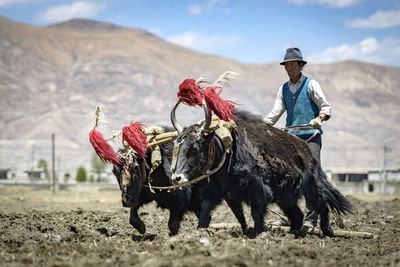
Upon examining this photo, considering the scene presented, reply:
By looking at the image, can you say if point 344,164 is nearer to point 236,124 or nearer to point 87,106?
point 87,106

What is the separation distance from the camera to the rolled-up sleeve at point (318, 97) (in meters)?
7.66

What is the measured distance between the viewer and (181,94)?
22.8ft

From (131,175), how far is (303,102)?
274 cm

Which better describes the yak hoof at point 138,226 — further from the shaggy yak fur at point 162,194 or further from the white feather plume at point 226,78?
the white feather plume at point 226,78

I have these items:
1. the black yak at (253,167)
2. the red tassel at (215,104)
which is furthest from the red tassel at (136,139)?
the red tassel at (215,104)

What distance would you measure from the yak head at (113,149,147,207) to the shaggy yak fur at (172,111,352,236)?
87cm

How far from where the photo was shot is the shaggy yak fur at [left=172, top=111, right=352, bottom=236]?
6.58 metres

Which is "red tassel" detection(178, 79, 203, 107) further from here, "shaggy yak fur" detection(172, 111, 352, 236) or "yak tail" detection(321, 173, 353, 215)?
"yak tail" detection(321, 173, 353, 215)

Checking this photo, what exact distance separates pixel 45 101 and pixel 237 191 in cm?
19547

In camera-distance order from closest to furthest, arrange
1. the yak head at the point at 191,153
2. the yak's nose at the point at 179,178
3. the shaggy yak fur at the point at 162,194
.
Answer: the yak's nose at the point at 179,178 < the yak head at the point at 191,153 < the shaggy yak fur at the point at 162,194

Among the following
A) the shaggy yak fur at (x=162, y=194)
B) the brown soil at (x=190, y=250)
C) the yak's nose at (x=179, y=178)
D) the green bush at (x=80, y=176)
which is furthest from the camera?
the green bush at (x=80, y=176)

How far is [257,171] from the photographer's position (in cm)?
682

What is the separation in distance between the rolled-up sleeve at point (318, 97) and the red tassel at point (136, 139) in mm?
2526

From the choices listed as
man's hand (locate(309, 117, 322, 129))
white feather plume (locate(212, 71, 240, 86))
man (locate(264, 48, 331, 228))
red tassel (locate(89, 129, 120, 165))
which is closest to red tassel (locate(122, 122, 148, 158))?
red tassel (locate(89, 129, 120, 165))
